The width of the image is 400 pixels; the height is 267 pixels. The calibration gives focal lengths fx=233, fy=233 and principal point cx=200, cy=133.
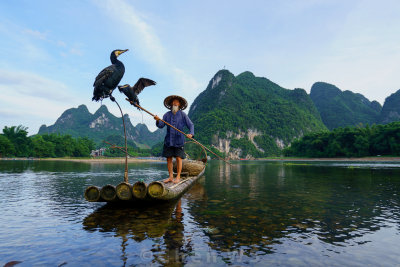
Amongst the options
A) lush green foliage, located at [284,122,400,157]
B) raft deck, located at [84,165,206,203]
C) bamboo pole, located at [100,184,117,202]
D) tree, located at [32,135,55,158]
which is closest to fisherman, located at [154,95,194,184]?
raft deck, located at [84,165,206,203]

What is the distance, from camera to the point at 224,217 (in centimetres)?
597

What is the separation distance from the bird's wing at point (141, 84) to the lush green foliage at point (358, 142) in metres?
76.1

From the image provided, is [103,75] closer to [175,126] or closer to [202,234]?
[175,126]

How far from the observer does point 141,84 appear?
7750 mm

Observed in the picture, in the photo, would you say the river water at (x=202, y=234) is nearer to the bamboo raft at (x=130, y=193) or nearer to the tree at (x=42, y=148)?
the bamboo raft at (x=130, y=193)

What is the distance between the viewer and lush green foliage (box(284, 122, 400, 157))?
213 feet

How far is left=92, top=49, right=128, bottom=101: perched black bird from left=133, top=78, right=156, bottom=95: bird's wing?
644mm

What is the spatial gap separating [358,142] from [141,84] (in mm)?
79995

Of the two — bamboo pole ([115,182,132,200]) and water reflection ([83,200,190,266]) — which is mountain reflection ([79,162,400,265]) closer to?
water reflection ([83,200,190,266])

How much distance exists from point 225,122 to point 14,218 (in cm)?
18563

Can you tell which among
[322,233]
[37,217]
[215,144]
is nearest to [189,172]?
[37,217]

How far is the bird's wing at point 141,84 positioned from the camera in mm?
7625

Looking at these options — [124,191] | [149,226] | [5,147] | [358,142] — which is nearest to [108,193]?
[124,191]

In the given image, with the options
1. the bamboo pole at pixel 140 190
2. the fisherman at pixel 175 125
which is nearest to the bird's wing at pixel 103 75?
the fisherman at pixel 175 125
